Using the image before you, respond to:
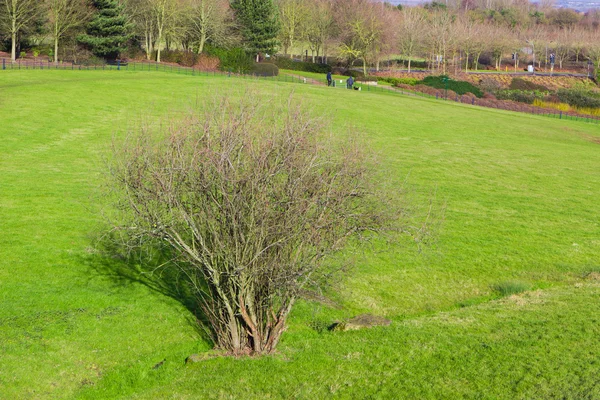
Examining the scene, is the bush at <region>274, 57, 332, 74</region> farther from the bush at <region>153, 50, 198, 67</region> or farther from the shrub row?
Answer: the shrub row

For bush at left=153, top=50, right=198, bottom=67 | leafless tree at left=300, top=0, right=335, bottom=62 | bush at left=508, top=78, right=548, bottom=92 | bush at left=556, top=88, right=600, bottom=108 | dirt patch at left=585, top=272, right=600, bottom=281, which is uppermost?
leafless tree at left=300, top=0, right=335, bottom=62

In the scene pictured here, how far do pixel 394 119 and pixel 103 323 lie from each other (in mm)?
39617

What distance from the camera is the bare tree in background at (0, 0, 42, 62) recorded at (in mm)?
73812

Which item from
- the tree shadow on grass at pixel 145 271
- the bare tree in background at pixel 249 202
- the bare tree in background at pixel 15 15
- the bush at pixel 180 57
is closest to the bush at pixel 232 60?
the bush at pixel 180 57

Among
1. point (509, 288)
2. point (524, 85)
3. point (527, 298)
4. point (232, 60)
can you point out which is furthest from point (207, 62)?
point (527, 298)

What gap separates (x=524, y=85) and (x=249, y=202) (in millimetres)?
109436

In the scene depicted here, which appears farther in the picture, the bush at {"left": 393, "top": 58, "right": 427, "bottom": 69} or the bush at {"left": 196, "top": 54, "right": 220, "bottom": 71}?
the bush at {"left": 393, "top": 58, "right": 427, "bottom": 69}

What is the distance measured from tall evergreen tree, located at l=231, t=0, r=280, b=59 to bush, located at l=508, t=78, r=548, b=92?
42192 millimetres

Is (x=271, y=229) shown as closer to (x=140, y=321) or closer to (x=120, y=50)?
(x=140, y=321)

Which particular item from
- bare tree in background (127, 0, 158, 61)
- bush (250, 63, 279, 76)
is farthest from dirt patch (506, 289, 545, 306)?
bare tree in background (127, 0, 158, 61)

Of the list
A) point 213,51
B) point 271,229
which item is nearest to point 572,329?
point 271,229

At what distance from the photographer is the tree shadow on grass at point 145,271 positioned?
66.0ft

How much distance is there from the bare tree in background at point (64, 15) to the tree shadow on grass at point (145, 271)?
59976 millimetres

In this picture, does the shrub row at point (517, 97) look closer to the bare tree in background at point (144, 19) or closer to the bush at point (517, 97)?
the bush at point (517, 97)
